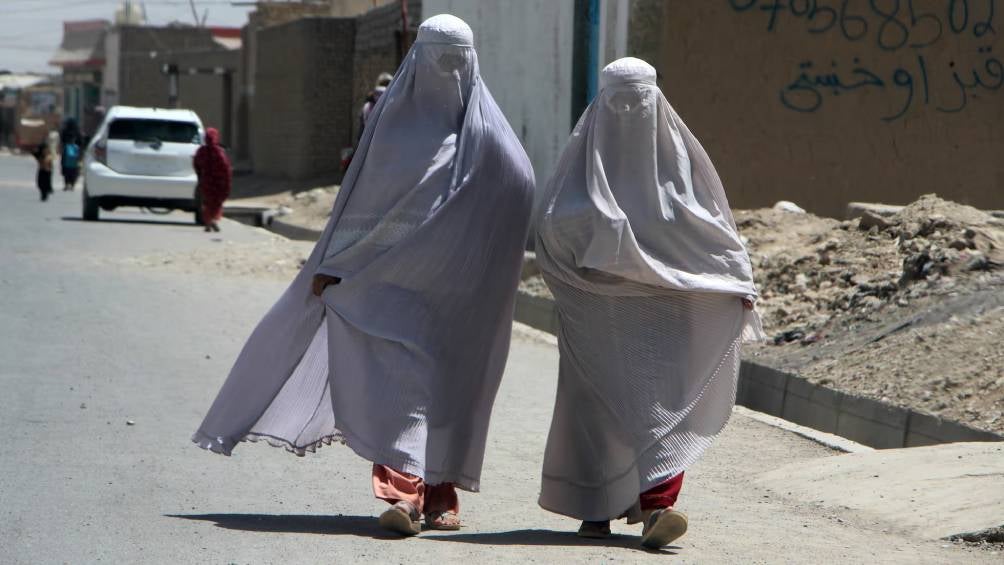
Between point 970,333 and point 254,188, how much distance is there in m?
25.1

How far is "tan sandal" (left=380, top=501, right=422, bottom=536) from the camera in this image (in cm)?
466

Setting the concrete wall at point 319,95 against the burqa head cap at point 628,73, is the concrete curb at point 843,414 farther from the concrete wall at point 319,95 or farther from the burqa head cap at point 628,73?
the concrete wall at point 319,95

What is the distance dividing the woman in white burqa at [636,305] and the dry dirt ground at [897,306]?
247 cm

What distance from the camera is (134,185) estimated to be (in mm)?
20406

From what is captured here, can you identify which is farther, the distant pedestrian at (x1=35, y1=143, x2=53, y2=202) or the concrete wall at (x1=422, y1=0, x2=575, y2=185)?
the distant pedestrian at (x1=35, y1=143, x2=53, y2=202)

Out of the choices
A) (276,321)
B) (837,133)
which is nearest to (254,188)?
(837,133)

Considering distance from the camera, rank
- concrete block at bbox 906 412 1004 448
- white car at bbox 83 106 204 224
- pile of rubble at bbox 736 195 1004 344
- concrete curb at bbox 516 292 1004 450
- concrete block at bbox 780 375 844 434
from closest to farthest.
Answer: concrete block at bbox 906 412 1004 448, concrete curb at bbox 516 292 1004 450, concrete block at bbox 780 375 844 434, pile of rubble at bbox 736 195 1004 344, white car at bbox 83 106 204 224

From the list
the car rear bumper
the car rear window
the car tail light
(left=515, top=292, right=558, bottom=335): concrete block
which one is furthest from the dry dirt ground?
the car tail light

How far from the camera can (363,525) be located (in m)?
4.96

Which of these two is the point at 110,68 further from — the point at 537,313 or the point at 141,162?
the point at 537,313

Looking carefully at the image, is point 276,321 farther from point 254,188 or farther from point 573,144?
point 254,188

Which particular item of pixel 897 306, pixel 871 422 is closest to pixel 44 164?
pixel 897 306

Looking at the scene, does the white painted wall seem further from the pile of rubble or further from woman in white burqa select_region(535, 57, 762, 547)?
woman in white burqa select_region(535, 57, 762, 547)

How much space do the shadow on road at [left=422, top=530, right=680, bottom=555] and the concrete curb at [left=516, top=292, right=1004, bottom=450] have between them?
8.11 ft
